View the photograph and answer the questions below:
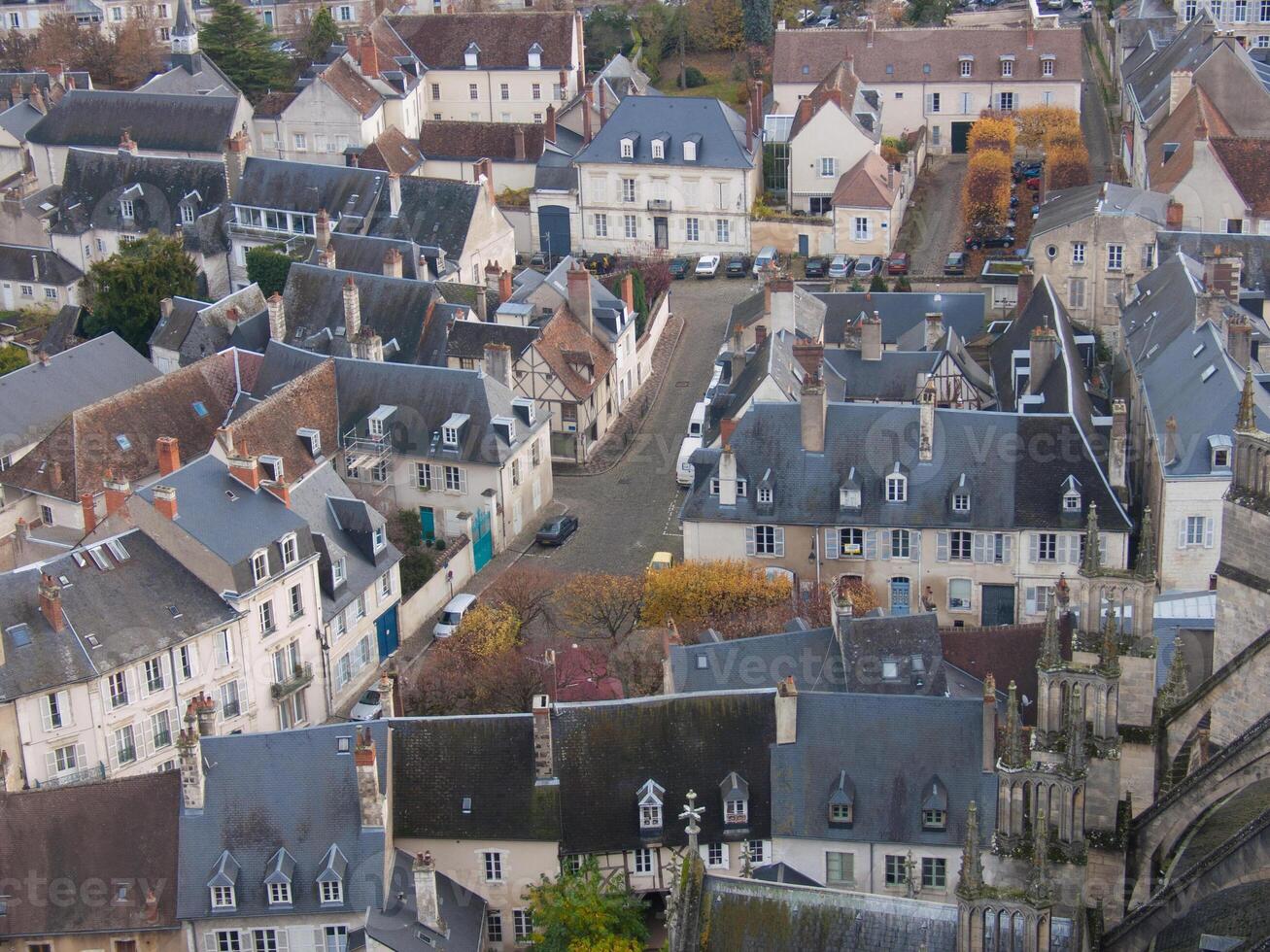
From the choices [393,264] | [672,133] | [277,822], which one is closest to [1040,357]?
[393,264]

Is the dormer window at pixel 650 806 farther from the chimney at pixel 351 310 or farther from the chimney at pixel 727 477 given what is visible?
the chimney at pixel 351 310

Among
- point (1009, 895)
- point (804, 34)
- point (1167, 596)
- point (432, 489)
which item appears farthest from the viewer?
point (804, 34)

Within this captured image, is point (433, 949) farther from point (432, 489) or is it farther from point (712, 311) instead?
point (712, 311)

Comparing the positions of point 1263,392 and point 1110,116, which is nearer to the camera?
point 1263,392

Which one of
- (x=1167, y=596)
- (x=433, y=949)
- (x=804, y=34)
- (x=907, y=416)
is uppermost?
(x=804, y=34)

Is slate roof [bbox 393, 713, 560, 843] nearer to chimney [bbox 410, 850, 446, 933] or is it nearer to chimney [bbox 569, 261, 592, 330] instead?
chimney [bbox 410, 850, 446, 933]

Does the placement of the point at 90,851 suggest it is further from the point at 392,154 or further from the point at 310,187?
the point at 392,154

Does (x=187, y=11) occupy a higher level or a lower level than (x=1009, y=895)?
higher

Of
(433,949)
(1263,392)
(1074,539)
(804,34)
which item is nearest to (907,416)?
(1074,539)

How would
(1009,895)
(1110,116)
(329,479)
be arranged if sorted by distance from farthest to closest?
(1110,116)
(329,479)
(1009,895)
